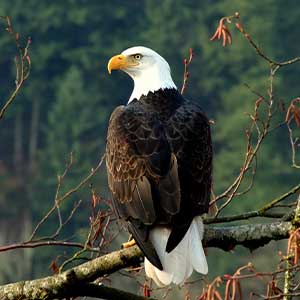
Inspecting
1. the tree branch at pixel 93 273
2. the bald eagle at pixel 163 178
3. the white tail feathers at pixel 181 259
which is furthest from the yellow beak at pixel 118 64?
the tree branch at pixel 93 273

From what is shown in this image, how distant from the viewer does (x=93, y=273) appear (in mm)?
5516

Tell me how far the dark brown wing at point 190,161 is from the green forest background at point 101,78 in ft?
98.9

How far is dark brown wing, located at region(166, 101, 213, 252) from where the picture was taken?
6117 mm

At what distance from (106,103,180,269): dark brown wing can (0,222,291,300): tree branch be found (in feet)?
1.40

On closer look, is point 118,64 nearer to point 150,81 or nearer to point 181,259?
point 150,81

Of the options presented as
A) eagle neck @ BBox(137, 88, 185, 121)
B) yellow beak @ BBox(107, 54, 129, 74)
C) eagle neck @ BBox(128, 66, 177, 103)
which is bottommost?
eagle neck @ BBox(137, 88, 185, 121)

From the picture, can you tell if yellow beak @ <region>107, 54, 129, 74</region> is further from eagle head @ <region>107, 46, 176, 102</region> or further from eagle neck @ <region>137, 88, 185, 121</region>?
eagle neck @ <region>137, 88, 185, 121</region>

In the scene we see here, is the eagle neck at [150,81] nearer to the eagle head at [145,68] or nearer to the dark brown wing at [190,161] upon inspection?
the eagle head at [145,68]

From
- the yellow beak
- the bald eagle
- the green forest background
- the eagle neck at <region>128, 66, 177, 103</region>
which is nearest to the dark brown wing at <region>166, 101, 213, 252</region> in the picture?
the bald eagle

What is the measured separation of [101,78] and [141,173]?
3847 centimetres

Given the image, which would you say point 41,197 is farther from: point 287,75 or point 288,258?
point 288,258

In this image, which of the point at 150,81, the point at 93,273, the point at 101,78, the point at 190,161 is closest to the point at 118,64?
the point at 150,81

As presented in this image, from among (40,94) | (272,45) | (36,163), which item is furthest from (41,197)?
(272,45)

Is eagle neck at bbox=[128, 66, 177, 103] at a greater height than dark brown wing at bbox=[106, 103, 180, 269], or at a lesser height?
greater
